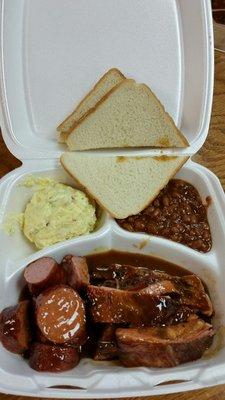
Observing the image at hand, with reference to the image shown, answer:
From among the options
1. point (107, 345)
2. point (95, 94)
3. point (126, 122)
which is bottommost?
point (107, 345)

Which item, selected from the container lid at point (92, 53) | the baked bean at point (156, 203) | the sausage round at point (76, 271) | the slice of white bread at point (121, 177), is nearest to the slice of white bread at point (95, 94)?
the container lid at point (92, 53)

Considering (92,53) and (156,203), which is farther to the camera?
(92,53)

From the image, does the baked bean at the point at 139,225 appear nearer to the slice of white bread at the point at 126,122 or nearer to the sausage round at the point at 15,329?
the slice of white bread at the point at 126,122

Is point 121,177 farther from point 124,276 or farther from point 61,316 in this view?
point 61,316

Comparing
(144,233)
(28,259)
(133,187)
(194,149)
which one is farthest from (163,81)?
(28,259)

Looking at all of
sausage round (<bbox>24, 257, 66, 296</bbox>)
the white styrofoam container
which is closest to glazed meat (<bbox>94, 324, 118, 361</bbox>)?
sausage round (<bbox>24, 257, 66, 296</bbox>)

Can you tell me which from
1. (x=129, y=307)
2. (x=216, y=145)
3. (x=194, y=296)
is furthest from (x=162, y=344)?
(x=216, y=145)
